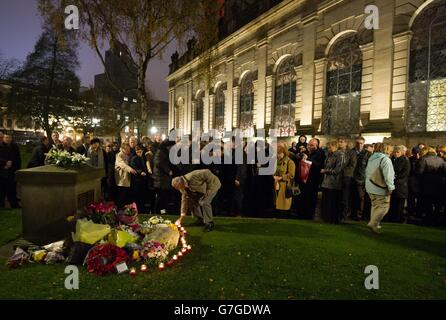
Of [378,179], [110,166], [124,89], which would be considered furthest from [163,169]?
[124,89]

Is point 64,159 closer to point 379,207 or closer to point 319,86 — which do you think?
point 379,207

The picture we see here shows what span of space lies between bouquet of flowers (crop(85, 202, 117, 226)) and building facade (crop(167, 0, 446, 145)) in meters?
12.8

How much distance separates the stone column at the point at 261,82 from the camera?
2432 centimetres

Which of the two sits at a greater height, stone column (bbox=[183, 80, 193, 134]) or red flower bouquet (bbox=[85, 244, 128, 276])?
stone column (bbox=[183, 80, 193, 134])

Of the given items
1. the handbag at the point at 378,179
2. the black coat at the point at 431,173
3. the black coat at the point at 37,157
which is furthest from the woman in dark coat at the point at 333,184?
the black coat at the point at 37,157

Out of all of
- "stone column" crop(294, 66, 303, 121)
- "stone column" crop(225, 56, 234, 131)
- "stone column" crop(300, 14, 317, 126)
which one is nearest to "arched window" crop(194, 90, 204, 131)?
"stone column" crop(225, 56, 234, 131)

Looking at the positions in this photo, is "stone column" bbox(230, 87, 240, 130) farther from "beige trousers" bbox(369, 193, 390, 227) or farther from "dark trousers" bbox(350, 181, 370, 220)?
"beige trousers" bbox(369, 193, 390, 227)

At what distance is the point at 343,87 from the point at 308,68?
9.21 feet

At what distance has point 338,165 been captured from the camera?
8273mm

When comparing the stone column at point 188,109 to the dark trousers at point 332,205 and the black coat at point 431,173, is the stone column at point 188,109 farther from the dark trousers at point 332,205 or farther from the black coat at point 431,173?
the black coat at point 431,173

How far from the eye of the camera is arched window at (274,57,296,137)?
21.9 m

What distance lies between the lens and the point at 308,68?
19688 millimetres

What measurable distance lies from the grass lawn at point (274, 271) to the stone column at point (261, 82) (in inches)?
711

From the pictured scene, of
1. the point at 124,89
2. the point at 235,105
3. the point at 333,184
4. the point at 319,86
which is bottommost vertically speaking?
the point at 333,184
